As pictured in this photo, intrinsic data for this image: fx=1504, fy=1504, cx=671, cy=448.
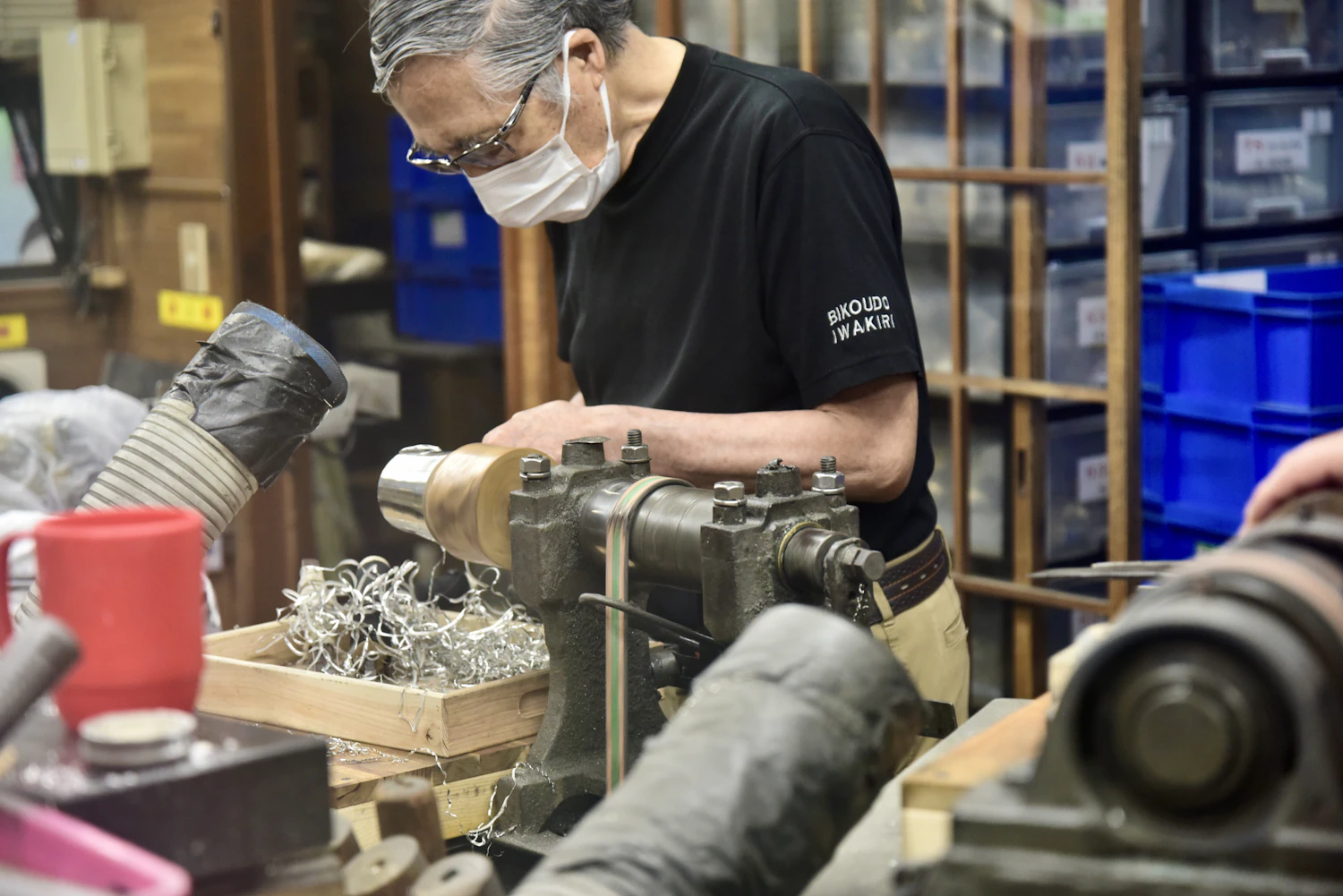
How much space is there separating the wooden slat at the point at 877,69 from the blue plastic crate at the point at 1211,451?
109 centimetres

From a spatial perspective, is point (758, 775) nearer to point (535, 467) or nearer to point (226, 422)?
point (535, 467)

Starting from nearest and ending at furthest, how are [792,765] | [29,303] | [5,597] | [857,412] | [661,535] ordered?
1. [792,765]
2. [5,597]
3. [661,535]
4. [857,412]
5. [29,303]

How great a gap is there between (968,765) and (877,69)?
2.45 m

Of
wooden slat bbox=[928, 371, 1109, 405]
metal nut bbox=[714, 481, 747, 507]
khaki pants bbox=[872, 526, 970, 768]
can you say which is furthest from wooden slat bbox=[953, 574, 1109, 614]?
metal nut bbox=[714, 481, 747, 507]

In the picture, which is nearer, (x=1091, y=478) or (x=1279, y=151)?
(x=1091, y=478)

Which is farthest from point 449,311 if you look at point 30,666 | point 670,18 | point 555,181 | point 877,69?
point 30,666

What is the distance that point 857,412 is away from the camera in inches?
72.2

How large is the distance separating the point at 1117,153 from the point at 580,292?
1205 millimetres

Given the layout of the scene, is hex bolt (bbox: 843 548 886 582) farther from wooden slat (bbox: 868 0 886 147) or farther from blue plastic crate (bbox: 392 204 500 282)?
blue plastic crate (bbox: 392 204 500 282)

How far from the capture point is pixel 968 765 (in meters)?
0.94

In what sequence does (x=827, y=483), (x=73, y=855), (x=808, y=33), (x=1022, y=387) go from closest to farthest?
(x=73, y=855) → (x=827, y=483) → (x=1022, y=387) → (x=808, y=33)

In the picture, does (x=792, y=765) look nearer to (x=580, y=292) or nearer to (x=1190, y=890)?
(x=1190, y=890)

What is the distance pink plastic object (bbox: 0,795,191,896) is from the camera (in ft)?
2.60

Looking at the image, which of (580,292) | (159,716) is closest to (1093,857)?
(159,716)
